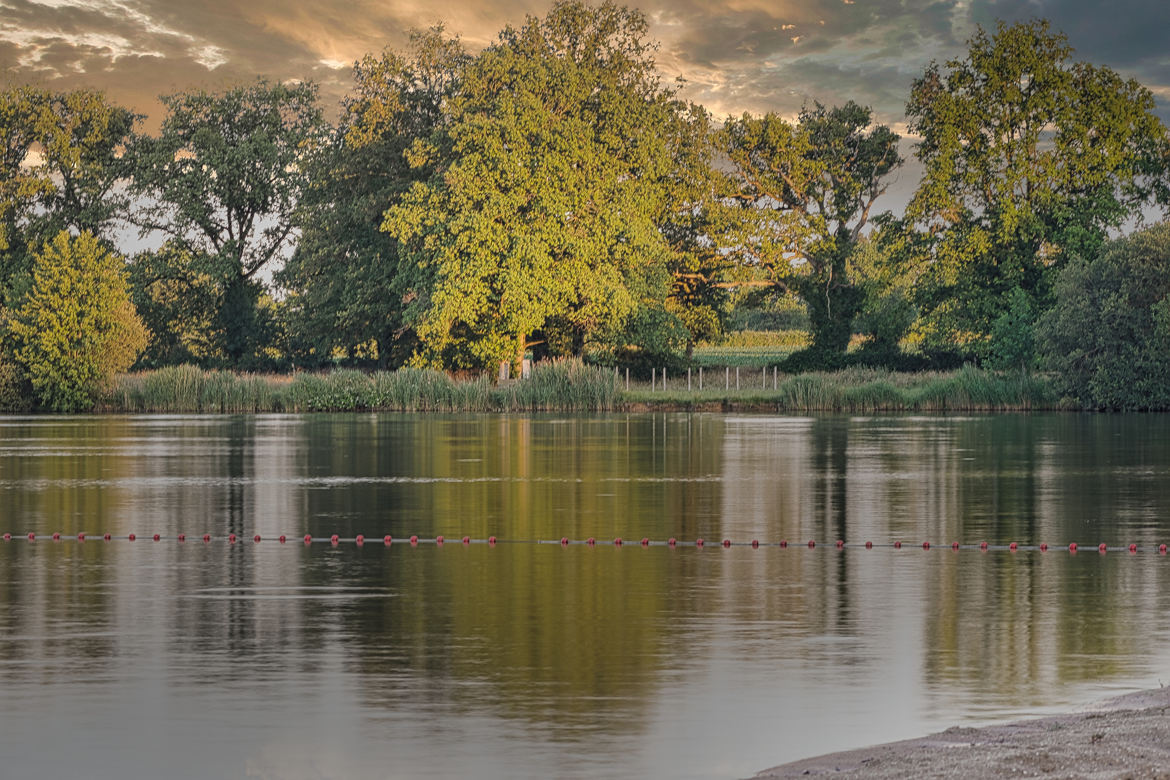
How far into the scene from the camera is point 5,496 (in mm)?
26141

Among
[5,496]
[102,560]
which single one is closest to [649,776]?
[102,560]

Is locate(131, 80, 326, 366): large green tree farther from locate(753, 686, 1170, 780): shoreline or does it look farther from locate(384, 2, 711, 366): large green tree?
locate(753, 686, 1170, 780): shoreline

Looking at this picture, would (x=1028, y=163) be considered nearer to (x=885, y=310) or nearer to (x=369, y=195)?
(x=885, y=310)

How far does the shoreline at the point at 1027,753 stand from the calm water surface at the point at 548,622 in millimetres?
533

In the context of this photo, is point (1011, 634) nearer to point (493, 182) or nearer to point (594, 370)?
point (594, 370)

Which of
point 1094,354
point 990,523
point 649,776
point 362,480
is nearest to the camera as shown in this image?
point 649,776

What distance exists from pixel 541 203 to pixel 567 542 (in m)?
59.1

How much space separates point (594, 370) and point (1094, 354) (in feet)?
74.0

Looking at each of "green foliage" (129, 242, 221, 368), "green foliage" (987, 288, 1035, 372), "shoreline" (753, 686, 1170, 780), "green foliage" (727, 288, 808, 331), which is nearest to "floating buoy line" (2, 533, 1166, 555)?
"shoreline" (753, 686, 1170, 780)

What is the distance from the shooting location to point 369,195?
8719 centimetres

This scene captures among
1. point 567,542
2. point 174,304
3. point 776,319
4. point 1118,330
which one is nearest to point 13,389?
point 174,304

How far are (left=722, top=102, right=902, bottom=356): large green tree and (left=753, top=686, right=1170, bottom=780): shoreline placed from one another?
7773 cm

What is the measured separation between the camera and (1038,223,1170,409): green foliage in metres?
65.1

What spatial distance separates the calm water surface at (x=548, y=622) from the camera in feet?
29.3
